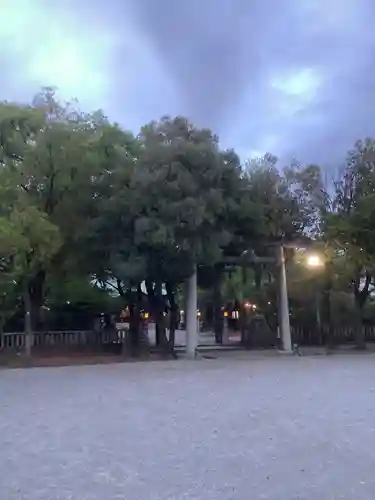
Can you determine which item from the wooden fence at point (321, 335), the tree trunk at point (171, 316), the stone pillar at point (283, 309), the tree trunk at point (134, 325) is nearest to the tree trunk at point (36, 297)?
the tree trunk at point (134, 325)

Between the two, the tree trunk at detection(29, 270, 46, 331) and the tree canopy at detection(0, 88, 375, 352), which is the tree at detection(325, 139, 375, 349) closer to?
the tree canopy at detection(0, 88, 375, 352)

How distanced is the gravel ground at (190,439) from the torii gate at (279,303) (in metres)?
9.73

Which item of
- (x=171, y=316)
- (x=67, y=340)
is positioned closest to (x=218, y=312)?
(x=171, y=316)

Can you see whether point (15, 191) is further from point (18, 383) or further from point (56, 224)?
point (18, 383)

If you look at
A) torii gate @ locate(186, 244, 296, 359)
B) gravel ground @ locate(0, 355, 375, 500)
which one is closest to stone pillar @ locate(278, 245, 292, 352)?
torii gate @ locate(186, 244, 296, 359)

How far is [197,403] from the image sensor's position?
11.4 metres

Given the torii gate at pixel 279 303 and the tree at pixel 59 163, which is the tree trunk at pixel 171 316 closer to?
the torii gate at pixel 279 303

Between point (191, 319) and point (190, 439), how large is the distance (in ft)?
58.1

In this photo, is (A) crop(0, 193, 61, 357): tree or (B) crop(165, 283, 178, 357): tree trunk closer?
(A) crop(0, 193, 61, 357): tree

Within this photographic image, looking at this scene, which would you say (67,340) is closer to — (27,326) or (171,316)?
(27,326)

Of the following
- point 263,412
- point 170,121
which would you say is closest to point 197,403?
point 263,412

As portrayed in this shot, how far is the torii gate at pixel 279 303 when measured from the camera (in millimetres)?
25405

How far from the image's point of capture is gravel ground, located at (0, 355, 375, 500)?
18.4 feet

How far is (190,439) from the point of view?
7867 millimetres
